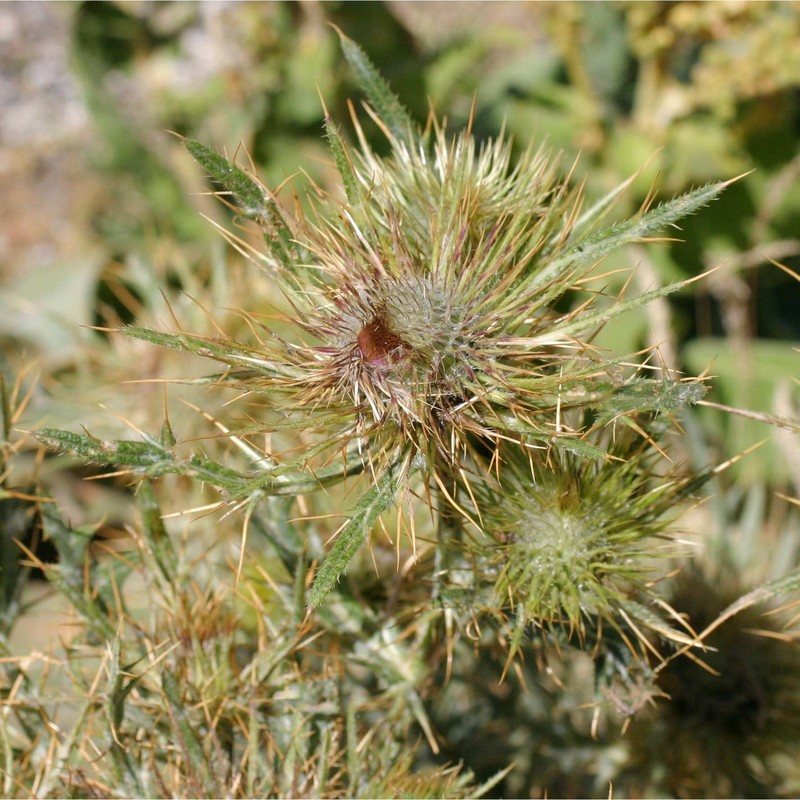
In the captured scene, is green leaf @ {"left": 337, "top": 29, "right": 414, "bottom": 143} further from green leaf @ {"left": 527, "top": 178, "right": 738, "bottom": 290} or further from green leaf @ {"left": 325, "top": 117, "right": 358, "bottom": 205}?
green leaf @ {"left": 527, "top": 178, "right": 738, "bottom": 290}

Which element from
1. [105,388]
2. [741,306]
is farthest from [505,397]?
[741,306]

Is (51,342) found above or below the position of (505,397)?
below

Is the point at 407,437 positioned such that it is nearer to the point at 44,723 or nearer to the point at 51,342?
the point at 44,723

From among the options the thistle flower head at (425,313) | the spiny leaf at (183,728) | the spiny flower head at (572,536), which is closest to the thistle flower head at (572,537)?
the spiny flower head at (572,536)

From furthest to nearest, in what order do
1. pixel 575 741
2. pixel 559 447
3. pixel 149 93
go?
pixel 149 93 < pixel 575 741 < pixel 559 447

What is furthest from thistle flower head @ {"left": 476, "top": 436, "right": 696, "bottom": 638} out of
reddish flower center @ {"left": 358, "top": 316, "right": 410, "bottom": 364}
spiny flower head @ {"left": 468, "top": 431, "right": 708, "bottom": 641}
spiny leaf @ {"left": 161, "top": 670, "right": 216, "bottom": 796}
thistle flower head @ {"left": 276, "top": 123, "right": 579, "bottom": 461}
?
spiny leaf @ {"left": 161, "top": 670, "right": 216, "bottom": 796}

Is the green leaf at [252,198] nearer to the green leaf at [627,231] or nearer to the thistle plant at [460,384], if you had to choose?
the thistle plant at [460,384]

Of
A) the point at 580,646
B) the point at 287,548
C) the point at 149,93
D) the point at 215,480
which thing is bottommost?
the point at 580,646
